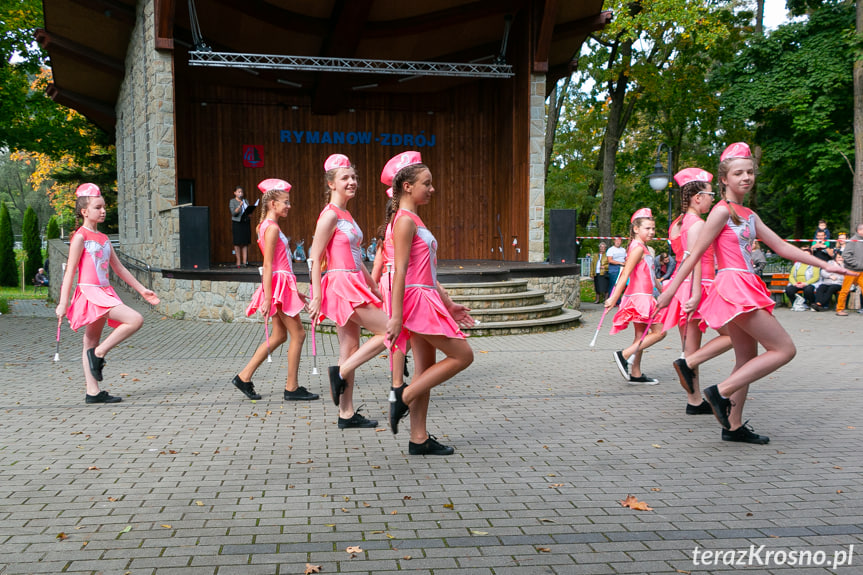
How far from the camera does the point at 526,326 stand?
1299 centimetres

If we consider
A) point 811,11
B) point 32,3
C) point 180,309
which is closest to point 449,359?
point 180,309

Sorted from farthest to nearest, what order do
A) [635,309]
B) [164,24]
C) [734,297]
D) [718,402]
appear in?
[164,24]
[635,309]
[718,402]
[734,297]

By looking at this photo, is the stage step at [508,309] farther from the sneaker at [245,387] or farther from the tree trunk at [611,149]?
the tree trunk at [611,149]

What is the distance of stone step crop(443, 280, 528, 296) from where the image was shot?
1392 centimetres

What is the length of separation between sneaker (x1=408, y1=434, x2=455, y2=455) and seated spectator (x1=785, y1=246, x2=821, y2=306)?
14876 mm

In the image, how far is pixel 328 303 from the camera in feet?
19.6

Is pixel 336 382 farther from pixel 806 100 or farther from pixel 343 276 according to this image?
pixel 806 100

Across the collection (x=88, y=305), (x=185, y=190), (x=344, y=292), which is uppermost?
(x=185, y=190)

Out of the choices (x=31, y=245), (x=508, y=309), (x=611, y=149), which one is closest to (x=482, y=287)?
(x=508, y=309)

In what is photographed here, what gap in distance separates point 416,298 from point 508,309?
339 inches

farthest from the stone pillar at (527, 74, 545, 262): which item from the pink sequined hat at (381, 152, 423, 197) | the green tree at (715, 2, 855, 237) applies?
the pink sequined hat at (381, 152, 423, 197)

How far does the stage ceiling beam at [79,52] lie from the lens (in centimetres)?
1723

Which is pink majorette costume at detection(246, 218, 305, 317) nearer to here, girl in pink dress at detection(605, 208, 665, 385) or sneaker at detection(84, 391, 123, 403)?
sneaker at detection(84, 391, 123, 403)

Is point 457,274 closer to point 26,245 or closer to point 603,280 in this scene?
point 603,280
